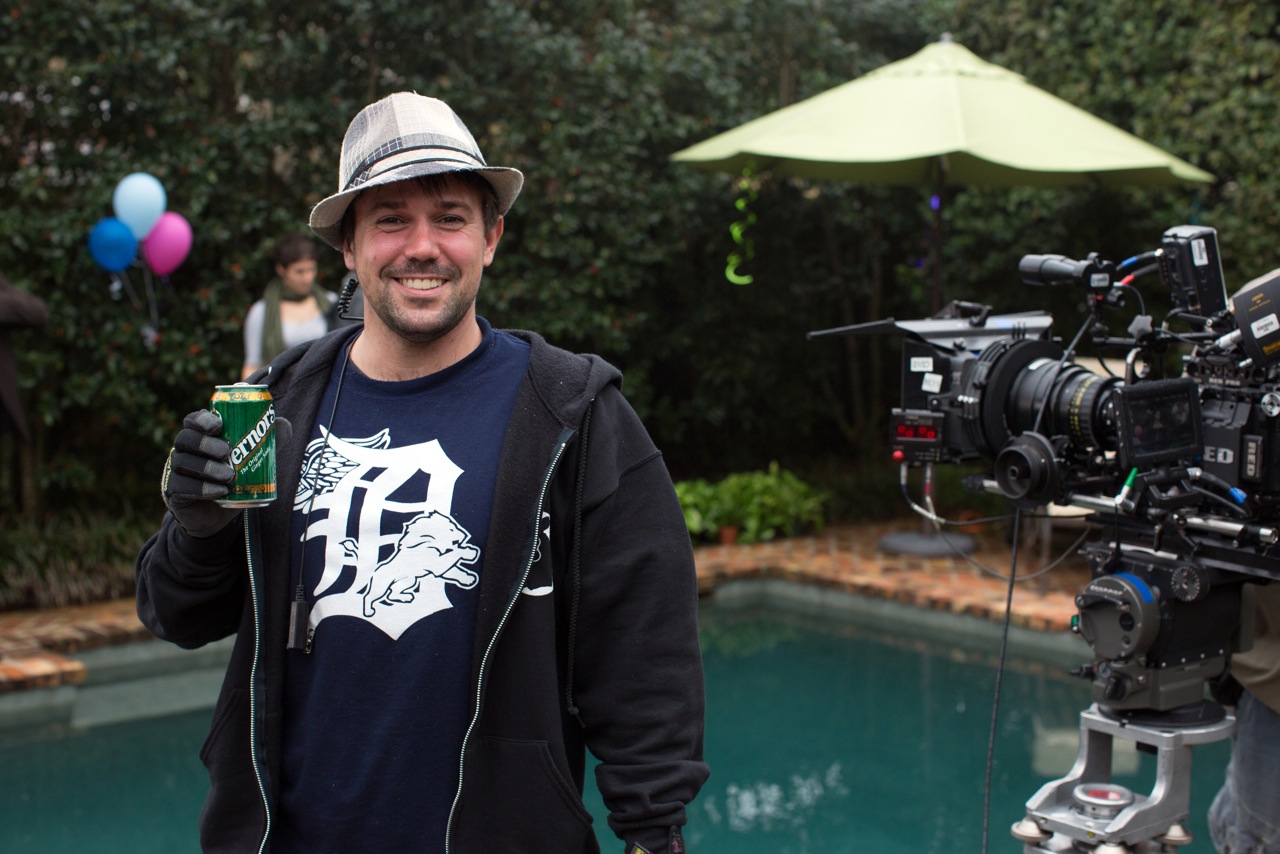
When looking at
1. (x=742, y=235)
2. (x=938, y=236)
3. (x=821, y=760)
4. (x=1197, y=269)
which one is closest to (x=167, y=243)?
(x=821, y=760)

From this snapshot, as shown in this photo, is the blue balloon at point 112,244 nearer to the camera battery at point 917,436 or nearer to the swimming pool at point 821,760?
the swimming pool at point 821,760

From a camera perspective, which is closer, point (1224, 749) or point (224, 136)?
point (1224, 749)

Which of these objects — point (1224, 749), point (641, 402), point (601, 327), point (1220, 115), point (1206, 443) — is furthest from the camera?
point (641, 402)

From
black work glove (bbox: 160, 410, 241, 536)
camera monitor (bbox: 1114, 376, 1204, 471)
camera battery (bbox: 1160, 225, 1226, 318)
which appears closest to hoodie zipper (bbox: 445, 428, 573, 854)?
black work glove (bbox: 160, 410, 241, 536)

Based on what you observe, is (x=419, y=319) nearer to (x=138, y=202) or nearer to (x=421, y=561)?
(x=421, y=561)

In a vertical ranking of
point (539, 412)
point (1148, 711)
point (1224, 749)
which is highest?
point (539, 412)

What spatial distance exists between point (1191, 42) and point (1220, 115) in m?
0.50

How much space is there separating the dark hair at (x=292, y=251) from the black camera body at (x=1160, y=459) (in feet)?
10.6

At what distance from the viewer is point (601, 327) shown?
7570 millimetres

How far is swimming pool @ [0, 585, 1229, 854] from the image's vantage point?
4.06 m

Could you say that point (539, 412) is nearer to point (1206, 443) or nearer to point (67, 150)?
point (1206, 443)

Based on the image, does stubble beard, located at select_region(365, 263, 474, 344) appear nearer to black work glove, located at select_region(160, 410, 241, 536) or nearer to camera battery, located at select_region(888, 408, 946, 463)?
black work glove, located at select_region(160, 410, 241, 536)

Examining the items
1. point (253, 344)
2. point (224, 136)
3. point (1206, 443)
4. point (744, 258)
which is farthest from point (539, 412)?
point (744, 258)

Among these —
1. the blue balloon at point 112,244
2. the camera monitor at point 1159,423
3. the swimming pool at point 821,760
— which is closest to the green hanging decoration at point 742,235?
the swimming pool at point 821,760
